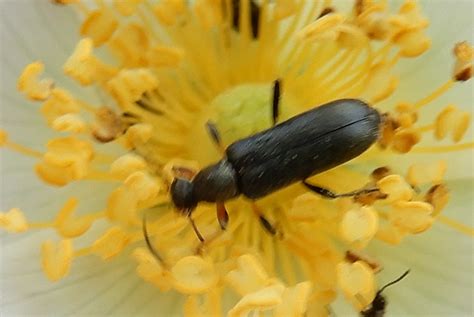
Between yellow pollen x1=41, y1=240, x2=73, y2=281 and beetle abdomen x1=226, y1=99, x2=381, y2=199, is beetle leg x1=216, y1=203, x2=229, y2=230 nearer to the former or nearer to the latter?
beetle abdomen x1=226, y1=99, x2=381, y2=199

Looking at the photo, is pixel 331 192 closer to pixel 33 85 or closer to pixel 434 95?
pixel 434 95

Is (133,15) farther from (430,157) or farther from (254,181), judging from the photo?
A: (430,157)

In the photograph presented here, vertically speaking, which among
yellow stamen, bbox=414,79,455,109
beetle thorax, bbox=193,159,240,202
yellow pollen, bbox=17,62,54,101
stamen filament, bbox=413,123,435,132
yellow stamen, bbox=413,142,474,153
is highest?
yellow pollen, bbox=17,62,54,101

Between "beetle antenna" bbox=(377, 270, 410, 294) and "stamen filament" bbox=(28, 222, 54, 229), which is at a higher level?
"stamen filament" bbox=(28, 222, 54, 229)

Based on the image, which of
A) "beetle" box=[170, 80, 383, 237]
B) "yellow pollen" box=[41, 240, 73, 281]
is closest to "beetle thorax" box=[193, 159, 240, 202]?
"beetle" box=[170, 80, 383, 237]

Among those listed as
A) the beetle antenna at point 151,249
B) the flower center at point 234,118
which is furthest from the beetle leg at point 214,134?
the beetle antenna at point 151,249

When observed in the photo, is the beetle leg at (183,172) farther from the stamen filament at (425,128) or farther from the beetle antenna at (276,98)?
the stamen filament at (425,128)

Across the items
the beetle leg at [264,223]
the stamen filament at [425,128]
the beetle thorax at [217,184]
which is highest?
the beetle thorax at [217,184]

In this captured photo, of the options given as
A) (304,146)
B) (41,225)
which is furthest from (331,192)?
(41,225)
